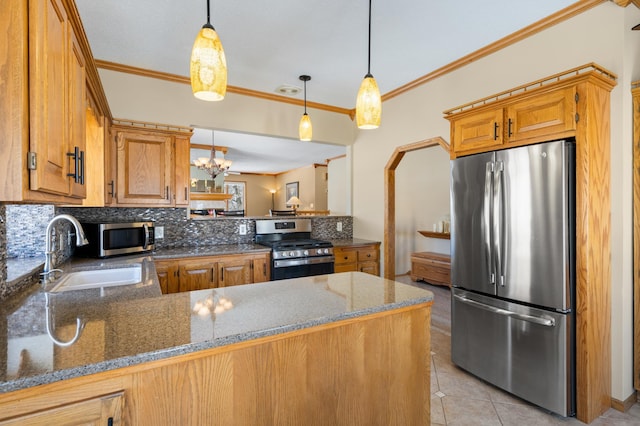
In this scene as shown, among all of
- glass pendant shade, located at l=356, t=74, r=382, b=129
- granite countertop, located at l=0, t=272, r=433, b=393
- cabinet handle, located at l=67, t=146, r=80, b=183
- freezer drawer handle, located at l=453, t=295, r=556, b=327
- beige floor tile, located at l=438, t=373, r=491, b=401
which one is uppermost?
glass pendant shade, located at l=356, t=74, r=382, b=129

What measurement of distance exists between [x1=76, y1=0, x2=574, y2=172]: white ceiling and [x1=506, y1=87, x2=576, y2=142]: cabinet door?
66cm

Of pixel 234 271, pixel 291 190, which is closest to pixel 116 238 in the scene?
pixel 234 271

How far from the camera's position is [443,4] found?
2.18m

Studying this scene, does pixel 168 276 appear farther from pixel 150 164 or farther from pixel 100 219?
pixel 150 164

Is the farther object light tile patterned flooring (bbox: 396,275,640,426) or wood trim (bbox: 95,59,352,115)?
wood trim (bbox: 95,59,352,115)

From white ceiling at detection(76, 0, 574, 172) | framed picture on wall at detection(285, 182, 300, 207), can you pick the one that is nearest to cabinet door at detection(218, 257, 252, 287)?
white ceiling at detection(76, 0, 574, 172)

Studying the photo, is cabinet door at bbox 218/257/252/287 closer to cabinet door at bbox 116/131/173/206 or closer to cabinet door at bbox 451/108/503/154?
cabinet door at bbox 116/131/173/206

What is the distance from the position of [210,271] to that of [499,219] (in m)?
2.40

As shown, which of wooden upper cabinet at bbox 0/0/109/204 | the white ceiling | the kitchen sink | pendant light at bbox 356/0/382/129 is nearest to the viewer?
wooden upper cabinet at bbox 0/0/109/204

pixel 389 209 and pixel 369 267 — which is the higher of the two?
pixel 389 209

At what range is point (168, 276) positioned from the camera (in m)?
2.89

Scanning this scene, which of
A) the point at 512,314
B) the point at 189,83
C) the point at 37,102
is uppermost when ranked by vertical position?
the point at 189,83

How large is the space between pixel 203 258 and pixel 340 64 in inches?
84.4

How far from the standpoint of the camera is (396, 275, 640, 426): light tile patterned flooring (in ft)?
6.67
